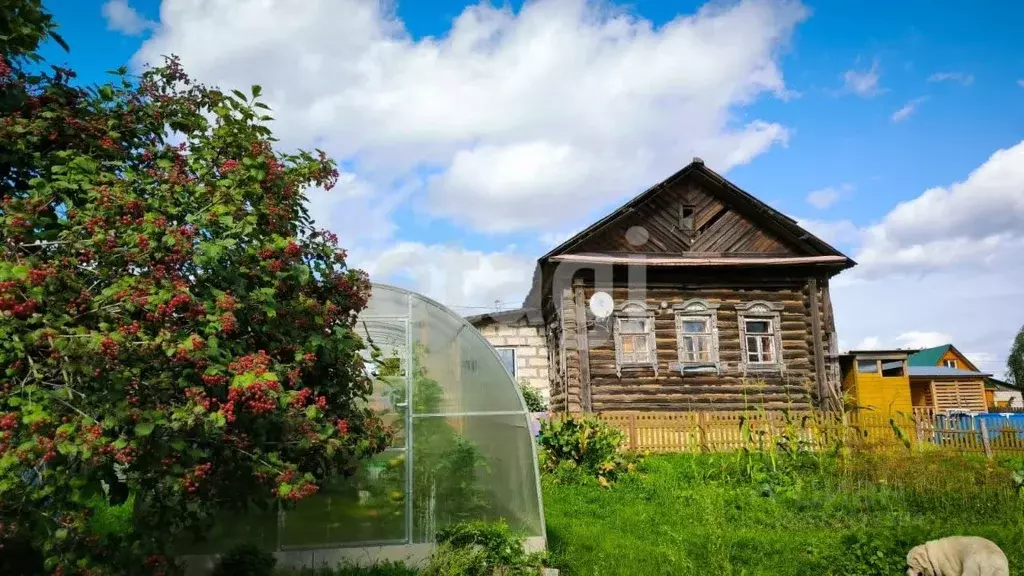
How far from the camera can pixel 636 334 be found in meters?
17.9

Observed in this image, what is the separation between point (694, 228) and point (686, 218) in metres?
0.35

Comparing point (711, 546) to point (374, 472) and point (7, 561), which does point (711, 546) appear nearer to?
point (374, 472)

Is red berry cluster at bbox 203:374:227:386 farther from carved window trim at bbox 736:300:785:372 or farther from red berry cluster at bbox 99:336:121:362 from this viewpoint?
carved window trim at bbox 736:300:785:372

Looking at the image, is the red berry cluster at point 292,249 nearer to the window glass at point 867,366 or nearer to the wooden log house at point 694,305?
the wooden log house at point 694,305

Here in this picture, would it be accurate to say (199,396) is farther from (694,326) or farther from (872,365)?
(872,365)

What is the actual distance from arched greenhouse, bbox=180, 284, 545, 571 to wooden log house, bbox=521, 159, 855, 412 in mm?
9500

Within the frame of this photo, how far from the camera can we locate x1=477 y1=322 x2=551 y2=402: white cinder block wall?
20.0 m

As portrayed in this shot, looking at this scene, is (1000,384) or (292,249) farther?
(1000,384)

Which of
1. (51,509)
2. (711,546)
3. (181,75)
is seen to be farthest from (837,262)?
(51,509)

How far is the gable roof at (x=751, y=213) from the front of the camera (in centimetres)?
1817

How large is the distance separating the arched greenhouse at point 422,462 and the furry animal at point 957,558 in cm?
372

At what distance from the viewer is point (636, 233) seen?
1852 centimetres

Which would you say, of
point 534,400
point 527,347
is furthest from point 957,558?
point 527,347

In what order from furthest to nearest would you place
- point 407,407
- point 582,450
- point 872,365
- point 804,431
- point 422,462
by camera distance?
point 872,365 < point 804,431 < point 582,450 < point 407,407 < point 422,462
